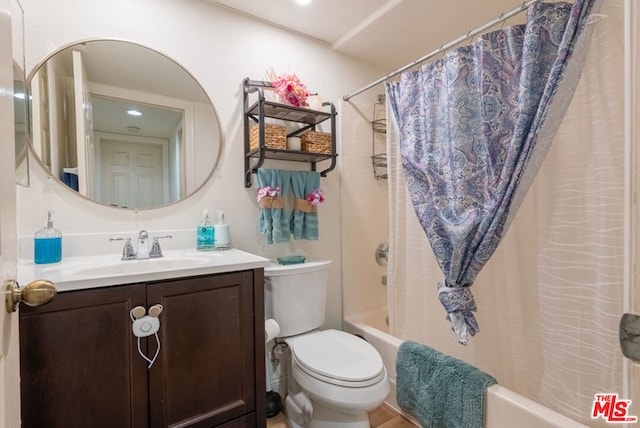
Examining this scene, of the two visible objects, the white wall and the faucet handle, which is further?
the faucet handle

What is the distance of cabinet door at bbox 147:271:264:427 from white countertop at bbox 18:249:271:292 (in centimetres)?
4

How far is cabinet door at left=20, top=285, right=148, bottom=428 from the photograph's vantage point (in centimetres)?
86

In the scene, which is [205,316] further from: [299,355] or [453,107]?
[453,107]


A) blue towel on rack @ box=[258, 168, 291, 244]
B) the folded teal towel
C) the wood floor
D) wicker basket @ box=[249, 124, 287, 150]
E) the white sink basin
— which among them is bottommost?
the wood floor

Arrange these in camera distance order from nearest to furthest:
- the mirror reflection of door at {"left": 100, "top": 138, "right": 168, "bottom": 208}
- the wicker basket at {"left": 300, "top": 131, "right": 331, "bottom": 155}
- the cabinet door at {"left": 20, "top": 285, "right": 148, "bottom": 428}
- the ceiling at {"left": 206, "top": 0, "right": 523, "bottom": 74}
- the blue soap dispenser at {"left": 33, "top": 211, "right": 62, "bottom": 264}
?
the cabinet door at {"left": 20, "top": 285, "right": 148, "bottom": 428} → the blue soap dispenser at {"left": 33, "top": 211, "right": 62, "bottom": 264} → the mirror reflection of door at {"left": 100, "top": 138, "right": 168, "bottom": 208} → the ceiling at {"left": 206, "top": 0, "right": 523, "bottom": 74} → the wicker basket at {"left": 300, "top": 131, "right": 331, "bottom": 155}

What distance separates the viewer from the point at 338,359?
1387mm

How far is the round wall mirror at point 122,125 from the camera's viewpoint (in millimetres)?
1303

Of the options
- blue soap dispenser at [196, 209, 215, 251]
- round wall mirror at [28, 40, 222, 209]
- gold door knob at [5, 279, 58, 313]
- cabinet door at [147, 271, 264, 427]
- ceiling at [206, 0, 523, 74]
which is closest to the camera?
gold door knob at [5, 279, 58, 313]

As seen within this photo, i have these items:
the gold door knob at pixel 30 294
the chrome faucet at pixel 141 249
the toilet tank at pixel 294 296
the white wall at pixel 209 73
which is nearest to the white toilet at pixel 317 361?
the toilet tank at pixel 294 296

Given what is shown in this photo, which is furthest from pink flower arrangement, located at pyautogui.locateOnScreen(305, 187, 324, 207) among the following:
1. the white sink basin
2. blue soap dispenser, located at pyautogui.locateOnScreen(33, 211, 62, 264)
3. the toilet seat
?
blue soap dispenser, located at pyautogui.locateOnScreen(33, 211, 62, 264)

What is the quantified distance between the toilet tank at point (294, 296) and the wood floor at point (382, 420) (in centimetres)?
47

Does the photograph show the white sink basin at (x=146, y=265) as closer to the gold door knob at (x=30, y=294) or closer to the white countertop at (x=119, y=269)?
the white countertop at (x=119, y=269)

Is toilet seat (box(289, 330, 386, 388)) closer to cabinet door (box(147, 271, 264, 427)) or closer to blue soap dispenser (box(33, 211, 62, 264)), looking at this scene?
cabinet door (box(147, 271, 264, 427))

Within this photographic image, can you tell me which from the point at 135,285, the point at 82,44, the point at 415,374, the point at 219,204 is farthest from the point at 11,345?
the point at 415,374
